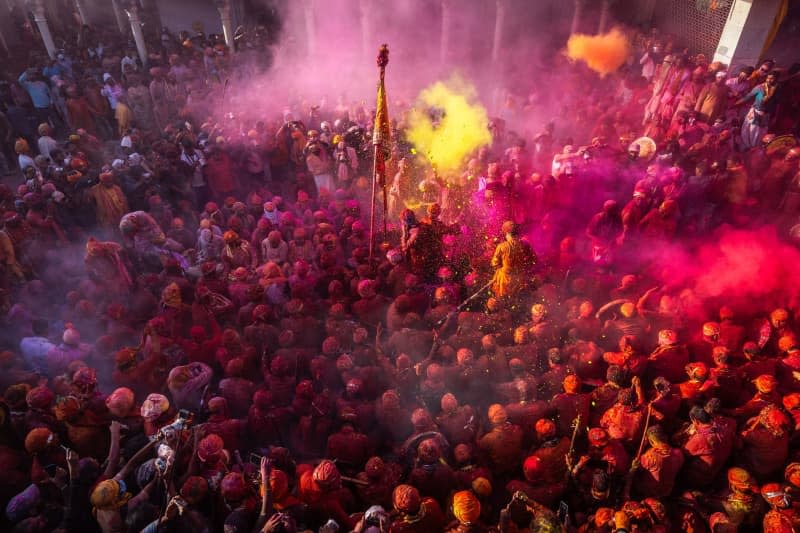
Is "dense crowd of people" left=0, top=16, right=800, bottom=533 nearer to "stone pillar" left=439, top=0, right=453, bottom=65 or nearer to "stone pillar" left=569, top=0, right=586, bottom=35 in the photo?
"stone pillar" left=569, top=0, right=586, bottom=35

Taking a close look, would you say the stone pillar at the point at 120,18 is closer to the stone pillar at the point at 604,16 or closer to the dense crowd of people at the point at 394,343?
the dense crowd of people at the point at 394,343

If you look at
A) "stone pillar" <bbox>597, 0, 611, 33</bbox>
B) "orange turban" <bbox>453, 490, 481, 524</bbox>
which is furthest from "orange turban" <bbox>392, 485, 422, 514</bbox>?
"stone pillar" <bbox>597, 0, 611, 33</bbox>

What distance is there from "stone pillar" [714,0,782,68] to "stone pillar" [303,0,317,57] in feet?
41.9

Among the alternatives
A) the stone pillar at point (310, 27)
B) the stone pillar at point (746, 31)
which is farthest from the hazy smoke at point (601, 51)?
the stone pillar at point (310, 27)

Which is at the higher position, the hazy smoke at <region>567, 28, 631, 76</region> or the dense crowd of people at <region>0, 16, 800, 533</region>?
the hazy smoke at <region>567, 28, 631, 76</region>

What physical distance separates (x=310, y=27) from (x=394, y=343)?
50.3 ft

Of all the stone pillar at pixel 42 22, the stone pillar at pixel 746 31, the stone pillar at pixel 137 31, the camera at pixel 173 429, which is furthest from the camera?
the stone pillar at pixel 137 31

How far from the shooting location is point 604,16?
53.3 feet

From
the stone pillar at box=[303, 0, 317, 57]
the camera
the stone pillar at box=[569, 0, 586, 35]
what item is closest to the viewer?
the camera

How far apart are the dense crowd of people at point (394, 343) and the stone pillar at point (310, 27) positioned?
8842 millimetres

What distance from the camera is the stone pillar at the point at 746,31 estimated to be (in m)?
11.9

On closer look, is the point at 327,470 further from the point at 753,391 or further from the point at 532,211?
the point at 532,211

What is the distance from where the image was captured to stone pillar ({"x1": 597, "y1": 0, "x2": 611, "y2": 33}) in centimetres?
1617

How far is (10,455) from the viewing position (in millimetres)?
3926
